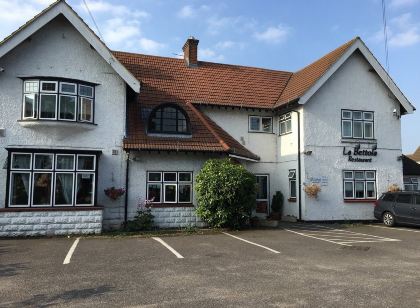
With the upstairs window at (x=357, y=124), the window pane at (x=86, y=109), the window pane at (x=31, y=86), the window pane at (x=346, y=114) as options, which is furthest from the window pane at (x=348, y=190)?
the window pane at (x=31, y=86)

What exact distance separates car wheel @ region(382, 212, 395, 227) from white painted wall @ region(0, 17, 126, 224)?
12.1 m

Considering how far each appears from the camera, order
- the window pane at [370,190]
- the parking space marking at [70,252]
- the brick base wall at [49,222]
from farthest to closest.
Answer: the window pane at [370,190] → the brick base wall at [49,222] → the parking space marking at [70,252]

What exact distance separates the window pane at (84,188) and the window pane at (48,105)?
8.37 ft

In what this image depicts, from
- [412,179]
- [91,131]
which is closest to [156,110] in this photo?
[91,131]

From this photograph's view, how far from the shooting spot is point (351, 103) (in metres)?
21.0

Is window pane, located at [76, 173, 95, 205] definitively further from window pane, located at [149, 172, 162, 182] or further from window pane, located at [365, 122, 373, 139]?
window pane, located at [365, 122, 373, 139]

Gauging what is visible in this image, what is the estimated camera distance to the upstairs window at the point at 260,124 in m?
21.9

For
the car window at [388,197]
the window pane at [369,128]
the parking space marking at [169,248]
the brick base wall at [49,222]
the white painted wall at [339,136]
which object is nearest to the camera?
the parking space marking at [169,248]

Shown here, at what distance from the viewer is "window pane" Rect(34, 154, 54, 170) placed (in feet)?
49.7

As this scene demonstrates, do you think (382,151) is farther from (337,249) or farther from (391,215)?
(337,249)

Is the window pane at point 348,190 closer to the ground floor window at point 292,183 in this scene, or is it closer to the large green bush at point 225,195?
the ground floor window at point 292,183

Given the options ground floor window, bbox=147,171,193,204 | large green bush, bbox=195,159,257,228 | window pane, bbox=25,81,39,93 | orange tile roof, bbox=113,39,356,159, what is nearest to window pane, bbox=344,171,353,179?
orange tile roof, bbox=113,39,356,159

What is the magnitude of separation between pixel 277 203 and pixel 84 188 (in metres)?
10.2

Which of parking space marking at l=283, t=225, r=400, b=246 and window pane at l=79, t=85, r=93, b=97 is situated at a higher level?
window pane at l=79, t=85, r=93, b=97
